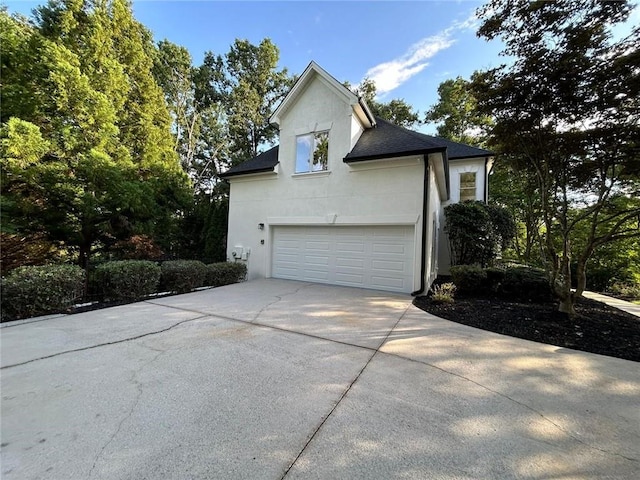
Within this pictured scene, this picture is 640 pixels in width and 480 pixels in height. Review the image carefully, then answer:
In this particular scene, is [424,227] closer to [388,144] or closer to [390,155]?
[390,155]

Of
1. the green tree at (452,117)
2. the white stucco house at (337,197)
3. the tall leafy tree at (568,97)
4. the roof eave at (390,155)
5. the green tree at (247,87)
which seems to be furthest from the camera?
the green tree at (247,87)

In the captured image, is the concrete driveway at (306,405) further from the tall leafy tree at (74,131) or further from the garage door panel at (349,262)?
the tall leafy tree at (74,131)

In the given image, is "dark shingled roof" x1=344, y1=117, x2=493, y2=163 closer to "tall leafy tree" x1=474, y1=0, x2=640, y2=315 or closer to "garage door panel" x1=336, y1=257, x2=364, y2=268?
"tall leafy tree" x1=474, y1=0, x2=640, y2=315

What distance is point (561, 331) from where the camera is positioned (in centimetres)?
477

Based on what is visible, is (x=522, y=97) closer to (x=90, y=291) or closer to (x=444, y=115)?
(x=90, y=291)

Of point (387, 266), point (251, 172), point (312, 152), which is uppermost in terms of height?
point (312, 152)

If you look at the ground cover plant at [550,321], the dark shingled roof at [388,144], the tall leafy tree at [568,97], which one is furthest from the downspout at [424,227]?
the tall leafy tree at [568,97]

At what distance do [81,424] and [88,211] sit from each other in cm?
800

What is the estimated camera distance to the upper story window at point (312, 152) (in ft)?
31.4

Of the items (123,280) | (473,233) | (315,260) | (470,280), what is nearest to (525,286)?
(470,280)

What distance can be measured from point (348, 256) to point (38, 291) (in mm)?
7349

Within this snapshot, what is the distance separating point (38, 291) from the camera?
16.6 feet

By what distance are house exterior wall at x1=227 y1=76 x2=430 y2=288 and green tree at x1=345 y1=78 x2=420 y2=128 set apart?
1305 cm

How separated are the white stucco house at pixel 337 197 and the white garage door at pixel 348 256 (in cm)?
3
